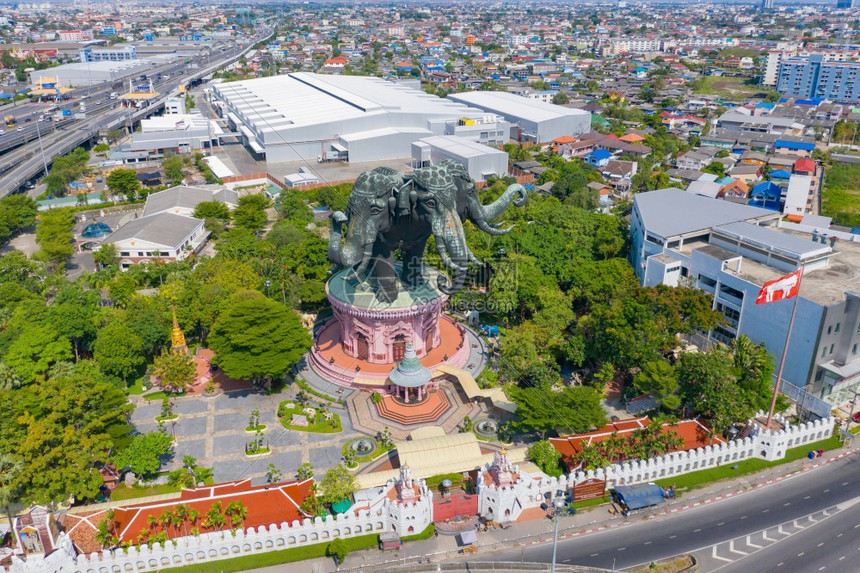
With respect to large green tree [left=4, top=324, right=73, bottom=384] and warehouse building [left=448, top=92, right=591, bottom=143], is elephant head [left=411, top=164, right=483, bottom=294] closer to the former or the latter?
large green tree [left=4, top=324, right=73, bottom=384]

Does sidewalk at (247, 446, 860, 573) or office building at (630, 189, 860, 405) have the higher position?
office building at (630, 189, 860, 405)

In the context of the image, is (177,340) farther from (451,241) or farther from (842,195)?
(842,195)

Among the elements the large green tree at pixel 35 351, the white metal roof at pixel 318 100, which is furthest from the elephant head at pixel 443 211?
the white metal roof at pixel 318 100

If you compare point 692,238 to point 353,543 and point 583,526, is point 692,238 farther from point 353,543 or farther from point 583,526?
point 353,543

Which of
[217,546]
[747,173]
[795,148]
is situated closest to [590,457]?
[217,546]

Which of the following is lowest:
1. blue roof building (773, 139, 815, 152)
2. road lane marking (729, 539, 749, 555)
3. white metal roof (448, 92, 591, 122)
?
road lane marking (729, 539, 749, 555)

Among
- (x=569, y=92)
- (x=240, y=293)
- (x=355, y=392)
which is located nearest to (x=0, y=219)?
(x=240, y=293)

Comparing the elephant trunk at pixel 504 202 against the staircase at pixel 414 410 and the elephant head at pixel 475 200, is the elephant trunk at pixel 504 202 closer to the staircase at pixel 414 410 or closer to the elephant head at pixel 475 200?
the elephant head at pixel 475 200

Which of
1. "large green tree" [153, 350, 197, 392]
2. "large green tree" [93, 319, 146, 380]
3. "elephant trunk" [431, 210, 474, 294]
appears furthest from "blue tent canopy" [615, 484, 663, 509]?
"large green tree" [93, 319, 146, 380]
